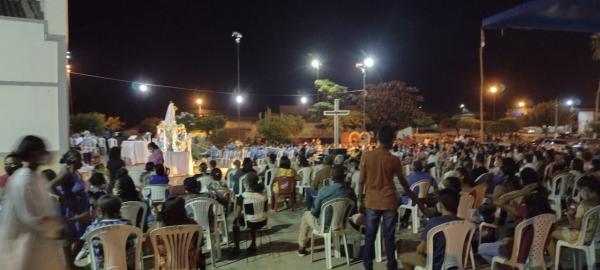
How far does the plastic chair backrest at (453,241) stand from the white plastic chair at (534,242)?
52cm

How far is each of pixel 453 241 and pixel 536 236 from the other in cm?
88

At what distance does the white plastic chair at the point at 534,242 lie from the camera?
14.9 ft

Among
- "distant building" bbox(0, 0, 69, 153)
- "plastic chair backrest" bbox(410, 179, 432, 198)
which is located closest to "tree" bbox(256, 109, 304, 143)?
"distant building" bbox(0, 0, 69, 153)

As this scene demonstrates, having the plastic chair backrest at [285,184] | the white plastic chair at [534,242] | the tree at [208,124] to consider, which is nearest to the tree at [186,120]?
the tree at [208,124]

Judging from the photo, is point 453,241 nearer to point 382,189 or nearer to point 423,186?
point 382,189

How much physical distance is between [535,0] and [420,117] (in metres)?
35.5

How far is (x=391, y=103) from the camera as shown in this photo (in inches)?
A: 1480

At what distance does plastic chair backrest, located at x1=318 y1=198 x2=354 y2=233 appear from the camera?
5.90m

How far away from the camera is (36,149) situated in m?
3.31

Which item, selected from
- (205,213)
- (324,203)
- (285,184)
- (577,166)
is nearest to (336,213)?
(324,203)

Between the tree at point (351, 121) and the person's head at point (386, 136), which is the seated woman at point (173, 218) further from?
the tree at point (351, 121)

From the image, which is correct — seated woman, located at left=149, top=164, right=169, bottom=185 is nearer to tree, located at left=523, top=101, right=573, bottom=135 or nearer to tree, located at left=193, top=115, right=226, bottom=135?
tree, located at left=193, top=115, right=226, bottom=135

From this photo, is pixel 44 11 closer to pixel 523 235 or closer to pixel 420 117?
pixel 523 235

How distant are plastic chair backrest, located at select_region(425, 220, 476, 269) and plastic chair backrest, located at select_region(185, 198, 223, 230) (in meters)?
2.77
